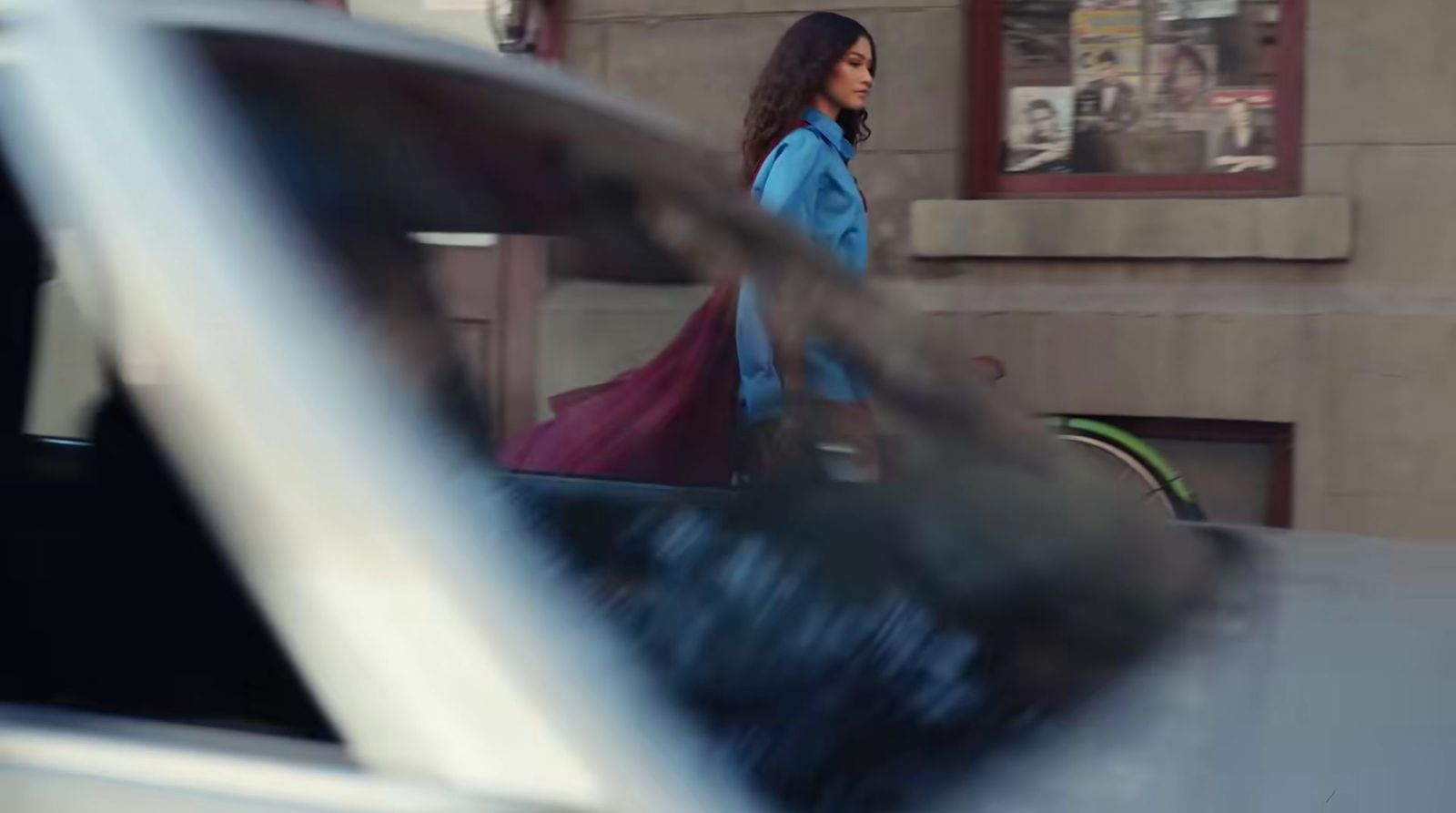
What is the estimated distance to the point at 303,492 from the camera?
1434 mm

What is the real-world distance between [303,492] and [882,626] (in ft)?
2.30

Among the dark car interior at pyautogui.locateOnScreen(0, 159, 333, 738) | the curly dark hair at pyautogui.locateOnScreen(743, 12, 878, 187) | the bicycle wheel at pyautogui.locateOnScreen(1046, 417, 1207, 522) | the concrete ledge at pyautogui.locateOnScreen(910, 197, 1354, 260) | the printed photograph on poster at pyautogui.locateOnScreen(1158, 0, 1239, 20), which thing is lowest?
the bicycle wheel at pyautogui.locateOnScreen(1046, 417, 1207, 522)

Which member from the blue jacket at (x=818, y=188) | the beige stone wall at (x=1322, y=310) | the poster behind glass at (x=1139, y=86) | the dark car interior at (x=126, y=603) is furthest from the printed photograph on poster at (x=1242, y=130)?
the dark car interior at (x=126, y=603)

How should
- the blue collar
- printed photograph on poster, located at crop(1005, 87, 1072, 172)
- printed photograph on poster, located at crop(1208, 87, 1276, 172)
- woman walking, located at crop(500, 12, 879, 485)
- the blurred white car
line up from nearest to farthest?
the blurred white car
woman walking, located at crop(500, 12, 879, 485)
the blue collar
printed photograph on poster, located at crop(1208, 87, 1276, 172)
printed photograph on poster, located at crop(1005, 87, 1072, 172)

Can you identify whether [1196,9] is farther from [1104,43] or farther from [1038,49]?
[1038,49]

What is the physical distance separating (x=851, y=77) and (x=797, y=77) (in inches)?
5.7

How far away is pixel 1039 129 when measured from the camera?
22.4ft

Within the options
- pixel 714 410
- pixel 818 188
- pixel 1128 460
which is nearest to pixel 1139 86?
pixel 1128 460

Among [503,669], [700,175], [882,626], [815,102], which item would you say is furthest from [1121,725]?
[815,102]

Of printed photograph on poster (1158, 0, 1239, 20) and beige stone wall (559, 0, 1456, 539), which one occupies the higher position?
printed photograph on poster (1158, 0, 1239, 20)

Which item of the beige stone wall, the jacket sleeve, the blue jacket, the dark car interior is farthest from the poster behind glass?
the dark car interior

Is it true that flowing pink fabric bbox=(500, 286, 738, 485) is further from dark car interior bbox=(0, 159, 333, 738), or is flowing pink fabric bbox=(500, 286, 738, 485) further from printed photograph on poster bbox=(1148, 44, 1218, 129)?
printed photograph on poster bbox=(1148, 44, 1218, 129)

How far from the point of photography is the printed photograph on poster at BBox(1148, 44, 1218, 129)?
6625 mm

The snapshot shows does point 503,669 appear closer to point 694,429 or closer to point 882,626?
point 882,626
